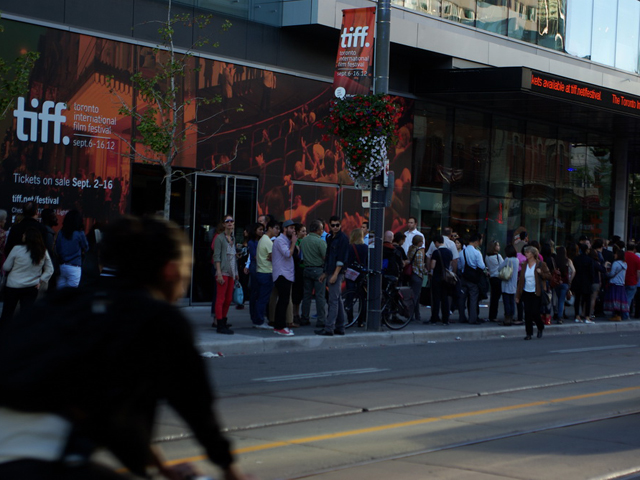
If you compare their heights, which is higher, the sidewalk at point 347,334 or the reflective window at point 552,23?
the reflective window at point 552,23

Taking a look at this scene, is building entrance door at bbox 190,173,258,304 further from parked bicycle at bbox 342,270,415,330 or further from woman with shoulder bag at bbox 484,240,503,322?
woman with shoulder bag at bbox 484,240,503,322

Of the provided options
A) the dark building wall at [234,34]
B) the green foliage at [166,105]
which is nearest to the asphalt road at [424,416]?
the green foliage at [166,105]

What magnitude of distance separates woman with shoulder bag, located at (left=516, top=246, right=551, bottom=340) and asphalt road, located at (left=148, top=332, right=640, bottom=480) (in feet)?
6.98

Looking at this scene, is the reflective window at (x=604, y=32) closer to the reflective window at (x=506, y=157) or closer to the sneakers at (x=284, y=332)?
the reflective window at (x=506, y=157)

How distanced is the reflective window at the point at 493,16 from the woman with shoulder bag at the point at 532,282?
437 inches

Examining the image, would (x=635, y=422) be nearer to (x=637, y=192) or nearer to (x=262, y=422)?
(x=262, y=422)

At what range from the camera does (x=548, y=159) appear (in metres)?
29.4

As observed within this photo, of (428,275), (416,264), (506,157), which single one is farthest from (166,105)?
(506,157)

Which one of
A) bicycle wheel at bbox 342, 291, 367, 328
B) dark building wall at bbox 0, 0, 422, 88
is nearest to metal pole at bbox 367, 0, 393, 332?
bicycle wheel at bbox 342, 291, 367, 328

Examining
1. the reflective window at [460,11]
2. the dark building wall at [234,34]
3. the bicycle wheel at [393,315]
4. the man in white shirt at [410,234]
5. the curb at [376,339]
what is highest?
the reflective window at [460,11]

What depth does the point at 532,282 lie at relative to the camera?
15.6 m

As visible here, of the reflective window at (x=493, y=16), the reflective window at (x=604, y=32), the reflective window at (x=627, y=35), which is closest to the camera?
the reflective window at (x=493, y=16)

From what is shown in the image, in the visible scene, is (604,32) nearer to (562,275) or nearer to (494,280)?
(562,275)

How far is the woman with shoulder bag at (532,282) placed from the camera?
15648mm
